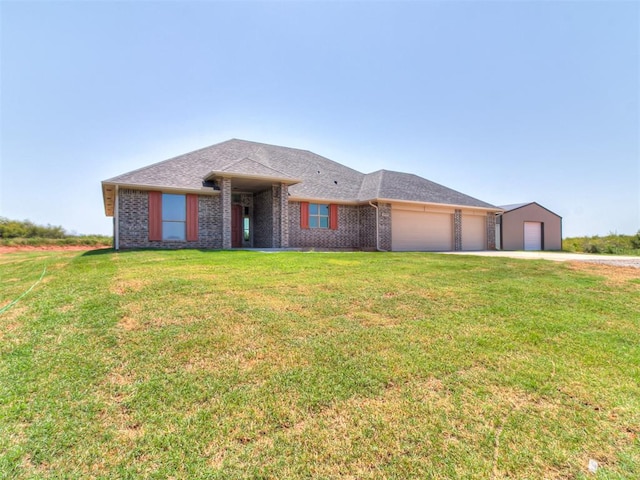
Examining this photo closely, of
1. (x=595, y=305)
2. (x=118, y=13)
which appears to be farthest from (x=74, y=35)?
(x=595, y=305)

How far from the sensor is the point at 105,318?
→ 174 inches

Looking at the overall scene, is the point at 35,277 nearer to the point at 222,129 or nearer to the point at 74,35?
the point at 74,35

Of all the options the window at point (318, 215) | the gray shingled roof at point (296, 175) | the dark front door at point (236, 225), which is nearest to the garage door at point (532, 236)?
the gray shingled roof at point (296, 175)

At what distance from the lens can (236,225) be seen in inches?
667

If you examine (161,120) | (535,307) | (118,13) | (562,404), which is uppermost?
(118,13)

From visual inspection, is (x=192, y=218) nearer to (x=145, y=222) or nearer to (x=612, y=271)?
(x=145, y=222)

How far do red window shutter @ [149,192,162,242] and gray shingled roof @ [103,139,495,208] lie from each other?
691mm

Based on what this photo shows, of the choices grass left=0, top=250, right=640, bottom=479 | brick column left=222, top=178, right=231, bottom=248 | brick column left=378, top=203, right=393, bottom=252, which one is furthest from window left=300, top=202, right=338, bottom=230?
grass left=0, top=250, right=640, bottom=479

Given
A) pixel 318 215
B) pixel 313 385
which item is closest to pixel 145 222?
pixel 318 215

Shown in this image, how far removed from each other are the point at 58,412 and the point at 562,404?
445 centimetres

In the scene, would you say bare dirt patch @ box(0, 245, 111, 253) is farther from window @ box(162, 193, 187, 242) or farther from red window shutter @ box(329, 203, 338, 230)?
red window shutter @ box(329, 203, 338, 230)

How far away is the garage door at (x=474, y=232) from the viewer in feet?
65.7

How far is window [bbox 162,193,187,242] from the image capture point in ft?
45.2

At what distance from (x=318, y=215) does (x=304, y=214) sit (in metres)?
0.89
